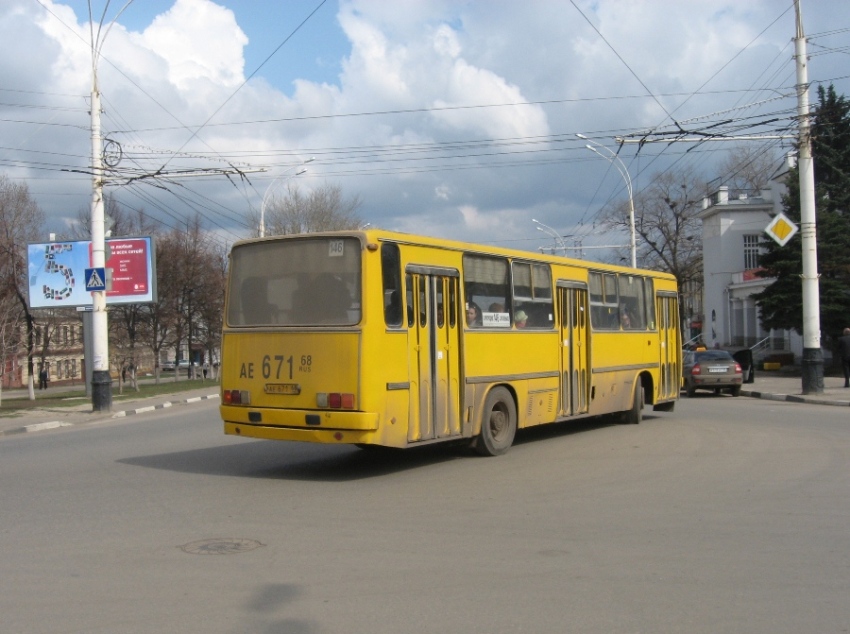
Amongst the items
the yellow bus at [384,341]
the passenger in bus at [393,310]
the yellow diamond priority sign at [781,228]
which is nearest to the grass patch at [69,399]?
the yellow bus at [384,341]

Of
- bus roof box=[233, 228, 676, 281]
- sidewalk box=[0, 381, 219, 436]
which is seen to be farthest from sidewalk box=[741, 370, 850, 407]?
sidewalk box=[0, 381, 219, 436]

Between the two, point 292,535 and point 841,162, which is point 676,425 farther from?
point 841,162

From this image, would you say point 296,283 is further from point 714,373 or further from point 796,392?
point 796,392

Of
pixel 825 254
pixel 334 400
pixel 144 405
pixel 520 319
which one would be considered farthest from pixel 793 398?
pixel 144 405

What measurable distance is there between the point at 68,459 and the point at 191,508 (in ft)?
16.6

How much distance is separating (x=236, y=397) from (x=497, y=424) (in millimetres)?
3806

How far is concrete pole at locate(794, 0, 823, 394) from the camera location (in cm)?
2288

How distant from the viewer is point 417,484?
1048 cm

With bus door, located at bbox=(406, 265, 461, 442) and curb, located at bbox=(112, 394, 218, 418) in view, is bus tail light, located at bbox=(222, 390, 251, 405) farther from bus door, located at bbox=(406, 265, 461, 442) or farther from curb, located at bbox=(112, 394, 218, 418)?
curb, located at bbox=(112, 394, 218, 418)

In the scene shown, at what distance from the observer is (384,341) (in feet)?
34.7

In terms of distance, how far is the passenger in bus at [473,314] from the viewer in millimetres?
12180

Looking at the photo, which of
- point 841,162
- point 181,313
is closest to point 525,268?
point 841,162

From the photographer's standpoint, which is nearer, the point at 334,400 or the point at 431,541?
the point at 431,541

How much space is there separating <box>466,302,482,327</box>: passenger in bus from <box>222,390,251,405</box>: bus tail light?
3057mm
